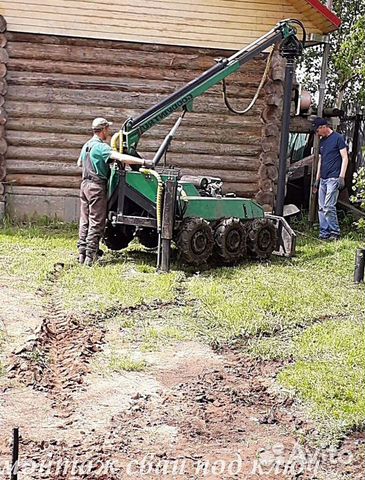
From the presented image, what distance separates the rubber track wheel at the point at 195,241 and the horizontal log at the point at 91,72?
4.65 m

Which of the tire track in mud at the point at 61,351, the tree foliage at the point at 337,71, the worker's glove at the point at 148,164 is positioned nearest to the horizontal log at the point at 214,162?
the worker's glove at the point at 148,164

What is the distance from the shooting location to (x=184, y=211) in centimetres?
895

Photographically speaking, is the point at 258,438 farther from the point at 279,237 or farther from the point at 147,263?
the point at 279,237

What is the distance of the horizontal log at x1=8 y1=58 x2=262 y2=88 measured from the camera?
1233 cm

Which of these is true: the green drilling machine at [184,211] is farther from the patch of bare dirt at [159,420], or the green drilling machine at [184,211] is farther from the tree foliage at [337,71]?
the tree foliage at [337,71]

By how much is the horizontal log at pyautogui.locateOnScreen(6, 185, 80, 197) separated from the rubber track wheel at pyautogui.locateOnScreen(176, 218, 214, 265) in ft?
13.9

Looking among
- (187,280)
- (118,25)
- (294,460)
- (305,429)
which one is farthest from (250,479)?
(118,25)

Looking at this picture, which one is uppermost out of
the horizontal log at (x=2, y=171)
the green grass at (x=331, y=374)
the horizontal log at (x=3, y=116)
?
the horizontal log at (x=3, y=116)

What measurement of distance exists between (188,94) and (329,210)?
3632 millimetres

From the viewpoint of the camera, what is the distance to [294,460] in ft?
13.1

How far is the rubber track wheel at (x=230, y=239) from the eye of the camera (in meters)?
9.21

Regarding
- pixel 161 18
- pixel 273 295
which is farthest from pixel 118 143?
pixel 161 18

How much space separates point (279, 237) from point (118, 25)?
4.86 meters

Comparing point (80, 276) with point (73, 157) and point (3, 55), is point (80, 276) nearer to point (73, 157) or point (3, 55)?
point (73, 157)
